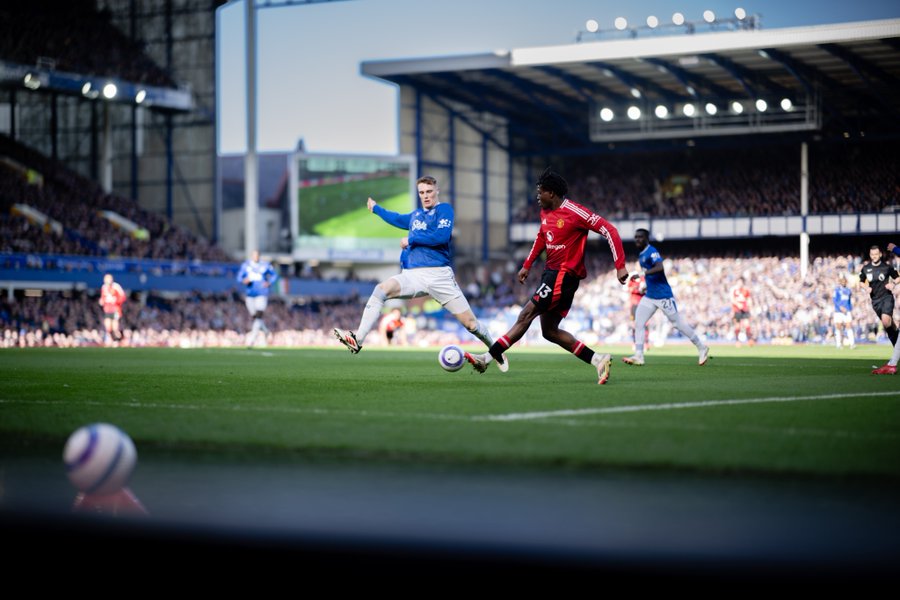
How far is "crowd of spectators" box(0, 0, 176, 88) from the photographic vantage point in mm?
54122

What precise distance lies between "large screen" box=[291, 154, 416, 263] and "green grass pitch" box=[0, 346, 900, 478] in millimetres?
44627

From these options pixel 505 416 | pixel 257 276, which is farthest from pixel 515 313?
pixel 505 416

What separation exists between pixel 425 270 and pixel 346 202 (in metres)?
46.6

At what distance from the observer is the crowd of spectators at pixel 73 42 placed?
5412 centimetres

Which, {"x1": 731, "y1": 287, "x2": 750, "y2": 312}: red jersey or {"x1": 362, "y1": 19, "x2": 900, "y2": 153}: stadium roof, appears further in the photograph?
{"x1": 362, "y1": 19, "x2": 900, "y2": 153}: stadium roof

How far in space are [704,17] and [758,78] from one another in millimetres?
5317

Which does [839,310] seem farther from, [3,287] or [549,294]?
[3,287]

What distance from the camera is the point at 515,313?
4806cm

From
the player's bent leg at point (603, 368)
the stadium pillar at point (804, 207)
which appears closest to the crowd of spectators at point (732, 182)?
the stadium pillar at point (804, 207)

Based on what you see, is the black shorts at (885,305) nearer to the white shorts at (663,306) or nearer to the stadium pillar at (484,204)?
the white shorts at (663,306)

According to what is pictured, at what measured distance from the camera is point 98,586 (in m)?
4.39

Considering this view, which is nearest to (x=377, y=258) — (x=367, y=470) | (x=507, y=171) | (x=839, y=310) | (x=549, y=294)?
(x=507, y=171)

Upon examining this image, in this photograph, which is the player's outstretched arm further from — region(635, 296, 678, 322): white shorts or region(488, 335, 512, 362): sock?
region(635, 296, 678, 322): white shorts

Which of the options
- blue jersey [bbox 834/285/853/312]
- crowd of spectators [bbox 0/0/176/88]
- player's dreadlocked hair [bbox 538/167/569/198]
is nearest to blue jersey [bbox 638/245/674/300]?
player's dreadlocked hair [bbox 538/167/569/198]
